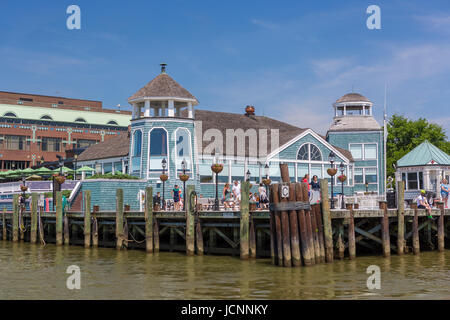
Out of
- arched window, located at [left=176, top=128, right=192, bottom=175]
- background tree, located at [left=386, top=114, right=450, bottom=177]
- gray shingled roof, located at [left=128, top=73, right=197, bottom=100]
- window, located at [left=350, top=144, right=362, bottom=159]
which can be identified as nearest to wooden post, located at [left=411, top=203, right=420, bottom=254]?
arched window, located at [left=176, top=128, right=192, bottom=175]

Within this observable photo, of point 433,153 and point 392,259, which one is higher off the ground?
point 433,153

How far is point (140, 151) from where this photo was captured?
38281mm

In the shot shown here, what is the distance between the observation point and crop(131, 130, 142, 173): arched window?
38312 millimetres

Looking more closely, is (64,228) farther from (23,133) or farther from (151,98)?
(23,133)

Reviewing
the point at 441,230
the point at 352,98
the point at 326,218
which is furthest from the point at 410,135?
the point at 326,218

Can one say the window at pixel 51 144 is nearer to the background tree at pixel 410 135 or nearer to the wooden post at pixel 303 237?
the background tree at pixel 410 135

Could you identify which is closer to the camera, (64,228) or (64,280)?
(64,280)

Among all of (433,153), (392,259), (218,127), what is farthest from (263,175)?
(392,259)

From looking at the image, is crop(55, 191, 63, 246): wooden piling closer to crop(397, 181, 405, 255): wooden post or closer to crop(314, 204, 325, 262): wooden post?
crop(314, 204, 325, 262): wooden post

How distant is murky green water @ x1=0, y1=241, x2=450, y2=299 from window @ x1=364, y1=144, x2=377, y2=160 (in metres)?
24.6

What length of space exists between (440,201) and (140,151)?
19330mm

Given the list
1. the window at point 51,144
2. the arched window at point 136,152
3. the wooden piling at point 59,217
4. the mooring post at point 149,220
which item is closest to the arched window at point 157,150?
the arched window at point 136,152

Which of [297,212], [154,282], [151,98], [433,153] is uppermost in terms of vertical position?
[151,98]

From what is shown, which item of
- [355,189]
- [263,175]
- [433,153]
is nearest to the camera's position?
[433,153]
